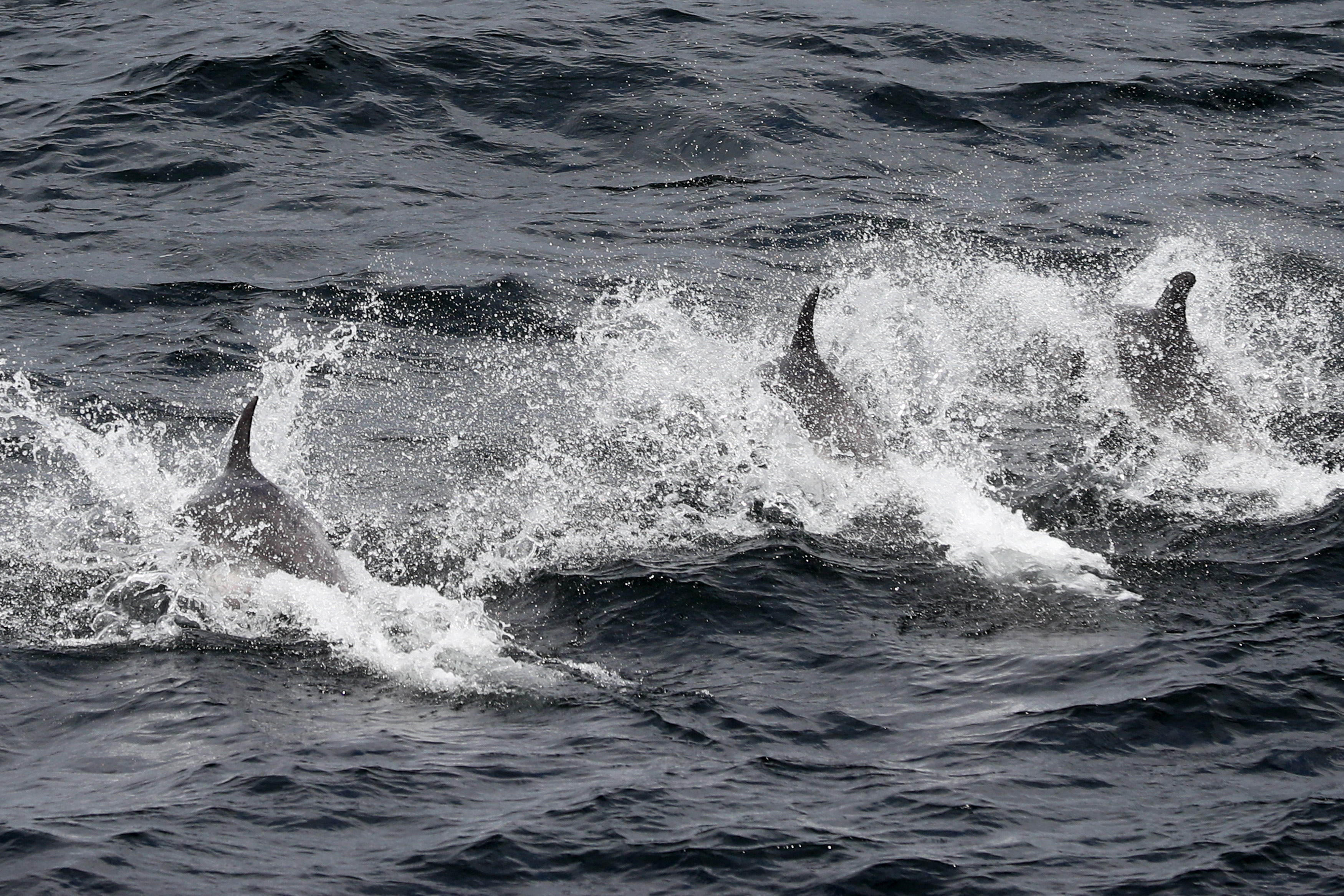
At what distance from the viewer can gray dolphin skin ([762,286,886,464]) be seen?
39.1 feet

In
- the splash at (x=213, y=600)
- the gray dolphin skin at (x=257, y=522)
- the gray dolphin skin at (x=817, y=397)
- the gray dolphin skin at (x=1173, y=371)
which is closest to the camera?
the splash at (x=213, y=600)

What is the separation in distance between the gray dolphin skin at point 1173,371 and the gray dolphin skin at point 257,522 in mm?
7130

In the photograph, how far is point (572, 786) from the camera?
7.41m

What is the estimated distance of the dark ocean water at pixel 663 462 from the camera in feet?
23.7

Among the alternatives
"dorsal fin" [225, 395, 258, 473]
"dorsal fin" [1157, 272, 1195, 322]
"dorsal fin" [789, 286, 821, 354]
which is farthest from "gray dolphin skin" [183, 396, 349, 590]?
"dorsal fin" [1157, 272, 1195, 322]

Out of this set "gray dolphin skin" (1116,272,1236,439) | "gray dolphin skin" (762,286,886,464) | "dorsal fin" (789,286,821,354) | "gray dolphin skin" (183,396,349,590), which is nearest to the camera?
"gray dolphin skin" (183,396,349,590)

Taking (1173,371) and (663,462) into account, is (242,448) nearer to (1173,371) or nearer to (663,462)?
(663,462)

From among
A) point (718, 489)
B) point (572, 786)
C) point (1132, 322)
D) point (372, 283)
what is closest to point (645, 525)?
point (718, 489)

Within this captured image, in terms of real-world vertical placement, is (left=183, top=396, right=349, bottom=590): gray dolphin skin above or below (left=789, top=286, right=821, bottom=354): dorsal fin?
below

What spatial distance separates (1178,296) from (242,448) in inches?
324

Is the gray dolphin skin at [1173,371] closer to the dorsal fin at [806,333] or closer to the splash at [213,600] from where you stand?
the dorsal fin at [806,333]

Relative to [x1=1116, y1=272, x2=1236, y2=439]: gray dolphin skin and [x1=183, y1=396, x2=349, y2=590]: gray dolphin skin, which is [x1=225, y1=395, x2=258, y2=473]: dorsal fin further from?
[x1=1116, y1=272, x2=1236, y2=439]: gray dolphin skin

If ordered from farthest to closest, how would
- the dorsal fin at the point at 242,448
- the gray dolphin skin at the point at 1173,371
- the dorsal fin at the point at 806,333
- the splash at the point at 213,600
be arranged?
the gray dolphin skin at the point at 1173,371, the dorsal fin at the point at 806,333, the dorsal fin at the point at 242,448, the splash at the point at 213,600

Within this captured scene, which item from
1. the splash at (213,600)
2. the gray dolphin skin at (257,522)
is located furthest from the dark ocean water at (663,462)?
the gray dolphin skin at (257,522)
